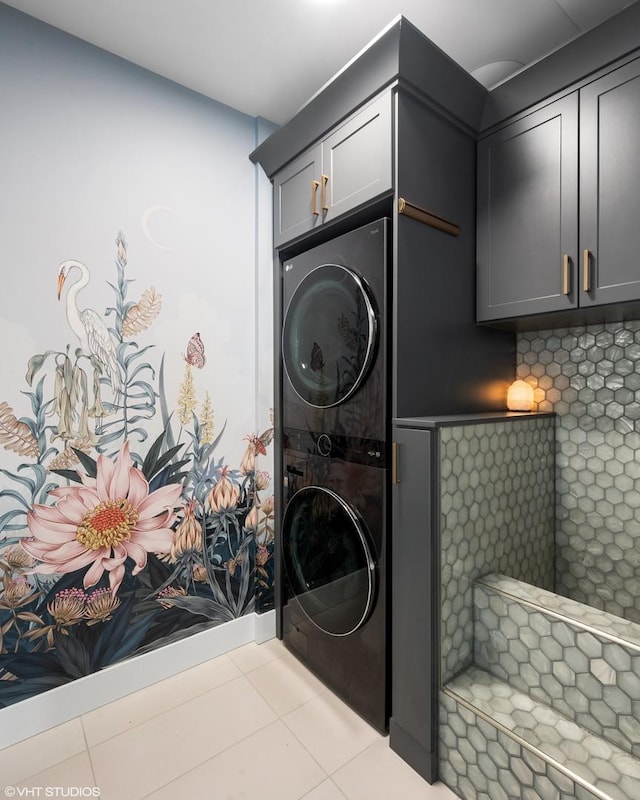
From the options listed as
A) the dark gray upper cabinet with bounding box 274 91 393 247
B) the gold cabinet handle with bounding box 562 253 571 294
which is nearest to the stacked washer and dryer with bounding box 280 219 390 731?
the dark gray upper cabinet with bounding box 274 91 393 247

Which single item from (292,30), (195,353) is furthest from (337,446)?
(292,30)

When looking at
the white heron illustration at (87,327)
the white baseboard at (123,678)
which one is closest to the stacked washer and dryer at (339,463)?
the white baseboard at (123,678)

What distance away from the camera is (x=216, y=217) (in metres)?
2.01

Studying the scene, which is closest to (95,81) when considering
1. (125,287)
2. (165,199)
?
(165,199)

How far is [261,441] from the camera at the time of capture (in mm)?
2156

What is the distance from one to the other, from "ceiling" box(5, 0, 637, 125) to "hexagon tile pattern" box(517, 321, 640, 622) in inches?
45.6

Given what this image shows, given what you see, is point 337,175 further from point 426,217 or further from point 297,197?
point 426,217

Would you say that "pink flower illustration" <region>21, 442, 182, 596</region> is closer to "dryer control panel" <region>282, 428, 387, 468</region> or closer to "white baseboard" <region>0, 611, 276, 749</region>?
"white baseboard" <region>0, 611, 276, 749</region>

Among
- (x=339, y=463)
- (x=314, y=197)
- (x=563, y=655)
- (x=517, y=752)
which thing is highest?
(x=314, y=197)

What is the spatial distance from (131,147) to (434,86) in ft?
4.11

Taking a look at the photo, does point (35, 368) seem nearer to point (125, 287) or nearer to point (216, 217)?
point (125, 287)

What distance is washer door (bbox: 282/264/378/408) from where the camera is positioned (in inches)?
60.7

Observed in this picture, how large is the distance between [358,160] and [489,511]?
4.69ft

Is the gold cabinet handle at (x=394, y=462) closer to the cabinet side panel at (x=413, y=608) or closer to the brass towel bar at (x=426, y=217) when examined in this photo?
the cabinet side panel at (x=413, y=608)
